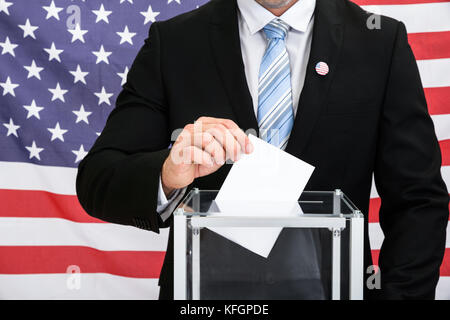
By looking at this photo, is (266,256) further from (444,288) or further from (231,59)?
(444,288)

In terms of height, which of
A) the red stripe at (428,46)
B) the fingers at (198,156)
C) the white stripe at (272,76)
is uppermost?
the red stripe at (428,46)

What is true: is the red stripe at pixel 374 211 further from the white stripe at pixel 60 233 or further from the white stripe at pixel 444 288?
the white stripe at pixel 60 233

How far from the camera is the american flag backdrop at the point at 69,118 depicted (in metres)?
2.56

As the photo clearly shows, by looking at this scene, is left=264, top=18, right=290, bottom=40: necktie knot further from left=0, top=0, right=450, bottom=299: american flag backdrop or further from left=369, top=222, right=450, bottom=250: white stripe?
left=369, top=222, right=450, bottom=250: white stripe

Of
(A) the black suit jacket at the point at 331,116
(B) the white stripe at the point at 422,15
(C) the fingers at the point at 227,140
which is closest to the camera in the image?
(C) the fingers at the point at 227,140

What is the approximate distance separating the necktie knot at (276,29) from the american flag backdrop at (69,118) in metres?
1.29

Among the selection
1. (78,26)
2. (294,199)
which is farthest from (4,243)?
(294,199)

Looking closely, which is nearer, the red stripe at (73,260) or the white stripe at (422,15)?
the white stripe at (422,15)

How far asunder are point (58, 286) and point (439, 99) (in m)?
1.96

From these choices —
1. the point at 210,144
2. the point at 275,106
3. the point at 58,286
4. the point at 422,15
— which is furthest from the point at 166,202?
the point at 422,15

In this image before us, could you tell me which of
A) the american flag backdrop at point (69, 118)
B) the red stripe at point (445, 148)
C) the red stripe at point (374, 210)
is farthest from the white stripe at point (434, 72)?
the red stripe at point (374, 210)

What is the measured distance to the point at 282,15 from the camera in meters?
1.40

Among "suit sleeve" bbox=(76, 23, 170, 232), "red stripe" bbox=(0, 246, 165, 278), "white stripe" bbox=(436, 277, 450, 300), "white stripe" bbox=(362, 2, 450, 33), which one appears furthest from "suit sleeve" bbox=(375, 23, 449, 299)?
"red stripe" bbox=(0, 246, 165, 278)

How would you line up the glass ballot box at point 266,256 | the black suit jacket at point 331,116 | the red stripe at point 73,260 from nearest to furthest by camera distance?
1. the glass ballot box at point 266,256
2. the black suit jacket at point 331,116
3. the red stripe at point 73,260
